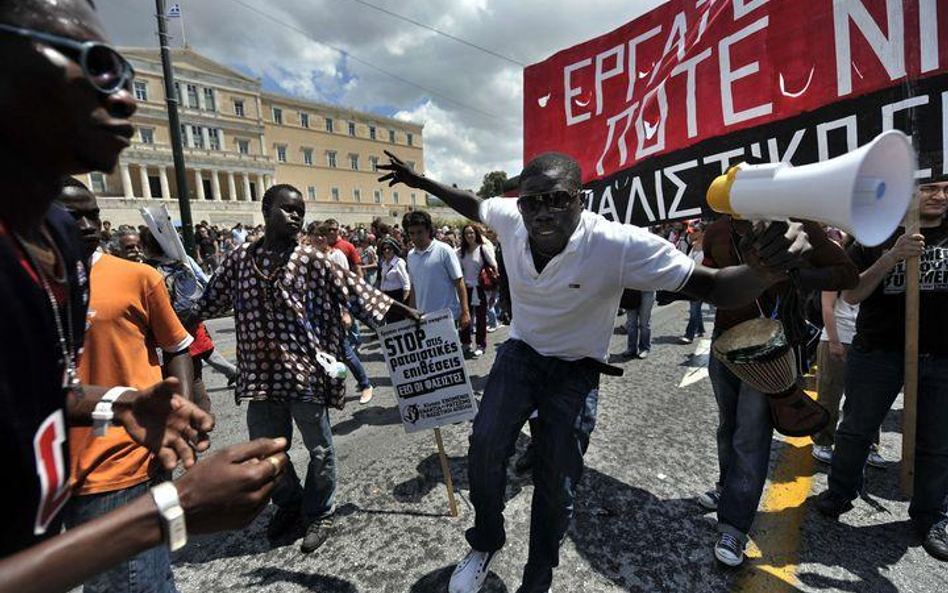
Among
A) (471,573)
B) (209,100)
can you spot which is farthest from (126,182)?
(471,573)

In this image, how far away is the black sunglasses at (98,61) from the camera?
785mm

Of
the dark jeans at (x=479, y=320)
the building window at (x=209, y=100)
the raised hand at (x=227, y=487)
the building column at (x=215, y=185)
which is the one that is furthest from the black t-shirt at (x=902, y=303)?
the building window at (x=209, y=100)

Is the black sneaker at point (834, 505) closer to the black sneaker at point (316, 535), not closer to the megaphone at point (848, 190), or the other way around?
the megaphone at point (848, 190)

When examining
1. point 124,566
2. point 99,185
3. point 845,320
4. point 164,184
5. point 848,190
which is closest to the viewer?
point 848,190

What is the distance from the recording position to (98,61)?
0.85 m

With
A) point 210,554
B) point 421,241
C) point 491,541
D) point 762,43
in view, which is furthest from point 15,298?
point 421,241

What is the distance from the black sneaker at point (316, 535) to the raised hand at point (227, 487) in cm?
187

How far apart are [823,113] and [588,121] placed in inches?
61.3

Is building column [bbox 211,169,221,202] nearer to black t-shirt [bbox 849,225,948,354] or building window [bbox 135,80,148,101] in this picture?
building window [bbox 135,80,148,101]

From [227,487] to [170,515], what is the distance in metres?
0.10

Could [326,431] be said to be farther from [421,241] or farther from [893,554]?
[893,554]

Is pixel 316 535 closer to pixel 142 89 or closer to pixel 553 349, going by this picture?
pixel 553 349

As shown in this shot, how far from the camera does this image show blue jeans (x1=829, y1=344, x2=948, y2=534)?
2.50m

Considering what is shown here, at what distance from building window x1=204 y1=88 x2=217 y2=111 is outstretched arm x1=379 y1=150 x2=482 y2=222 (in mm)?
59009
